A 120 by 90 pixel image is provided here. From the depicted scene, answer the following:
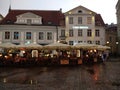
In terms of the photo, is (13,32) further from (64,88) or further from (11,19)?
(64,88)

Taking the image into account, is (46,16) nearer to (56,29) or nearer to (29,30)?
(56,29)

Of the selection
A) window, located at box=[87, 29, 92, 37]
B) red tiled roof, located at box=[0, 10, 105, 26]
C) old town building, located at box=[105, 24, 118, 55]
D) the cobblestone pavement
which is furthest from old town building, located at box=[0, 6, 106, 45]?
the cobblestone pavement

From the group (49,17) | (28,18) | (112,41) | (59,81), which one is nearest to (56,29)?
(49,17)

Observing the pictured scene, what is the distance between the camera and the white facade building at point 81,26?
4994 centimetres

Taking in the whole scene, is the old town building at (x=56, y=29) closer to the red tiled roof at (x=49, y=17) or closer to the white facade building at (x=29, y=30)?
the white facade building at (x=29, y=30)

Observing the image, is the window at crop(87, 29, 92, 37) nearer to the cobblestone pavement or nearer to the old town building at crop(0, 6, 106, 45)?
the old town building at crop(0, 6, 106, 45)

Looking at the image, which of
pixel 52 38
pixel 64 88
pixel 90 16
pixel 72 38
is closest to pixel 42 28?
pixel 52 38

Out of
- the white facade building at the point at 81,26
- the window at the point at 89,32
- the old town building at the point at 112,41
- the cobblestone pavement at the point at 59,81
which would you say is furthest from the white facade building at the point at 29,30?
the cobblestone pavement at the point at 59,81

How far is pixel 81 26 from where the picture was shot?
49.9 m

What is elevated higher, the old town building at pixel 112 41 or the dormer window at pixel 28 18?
the dormer window at pixel 28 18

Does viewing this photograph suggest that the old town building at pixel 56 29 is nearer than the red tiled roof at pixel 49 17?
Yes

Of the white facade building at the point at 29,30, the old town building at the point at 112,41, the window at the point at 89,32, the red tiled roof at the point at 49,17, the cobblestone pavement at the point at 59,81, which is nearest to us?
the cobblestone pavement at the point at 59,81

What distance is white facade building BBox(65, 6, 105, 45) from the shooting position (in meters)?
49.9

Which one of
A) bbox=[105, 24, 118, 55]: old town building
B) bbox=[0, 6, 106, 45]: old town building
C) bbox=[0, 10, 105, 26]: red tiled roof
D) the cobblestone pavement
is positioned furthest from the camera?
bbox=[105, 24, 118, 55]: old town building
